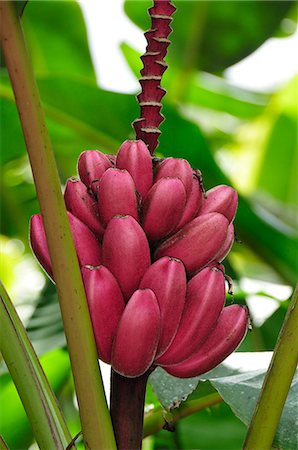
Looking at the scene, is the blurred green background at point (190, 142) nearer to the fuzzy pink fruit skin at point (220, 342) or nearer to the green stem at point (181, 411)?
the green stem at point (181, 411)

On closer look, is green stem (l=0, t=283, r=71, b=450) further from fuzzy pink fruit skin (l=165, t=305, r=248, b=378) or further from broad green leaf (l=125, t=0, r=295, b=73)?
broad green leaf (l=125, t=0, r=295, b=73)

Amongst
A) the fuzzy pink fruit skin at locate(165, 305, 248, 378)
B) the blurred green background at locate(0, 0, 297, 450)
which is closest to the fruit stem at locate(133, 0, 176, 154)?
the fuzzy pink fruit skin at locate(165, 305, 248, 378)

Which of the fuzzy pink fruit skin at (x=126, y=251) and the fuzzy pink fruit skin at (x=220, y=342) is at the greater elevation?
the fuzzy pink fruit skin at (x=126, y=251)

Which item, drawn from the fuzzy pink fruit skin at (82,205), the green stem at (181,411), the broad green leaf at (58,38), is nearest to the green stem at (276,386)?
the fuzzy pink fruit skin at (82,205)

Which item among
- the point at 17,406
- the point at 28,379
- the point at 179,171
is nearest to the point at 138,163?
the point at 179,171

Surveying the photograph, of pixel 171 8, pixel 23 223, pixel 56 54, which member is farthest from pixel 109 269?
pixel 56 54
